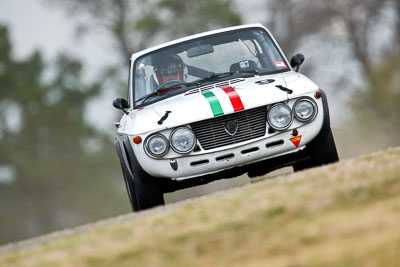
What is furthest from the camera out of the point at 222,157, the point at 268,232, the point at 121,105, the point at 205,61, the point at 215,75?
the point at 121,105

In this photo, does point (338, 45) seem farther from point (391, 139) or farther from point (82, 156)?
point (82, 156)

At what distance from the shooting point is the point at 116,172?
57.7 metres

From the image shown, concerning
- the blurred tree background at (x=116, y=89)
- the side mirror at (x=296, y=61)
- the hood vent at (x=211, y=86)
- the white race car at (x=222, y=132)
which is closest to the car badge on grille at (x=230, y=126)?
the white race car at (x=222, y=132)

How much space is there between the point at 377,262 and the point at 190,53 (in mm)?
5280

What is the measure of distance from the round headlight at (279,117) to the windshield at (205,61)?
1095 millimetres

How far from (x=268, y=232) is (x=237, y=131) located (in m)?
2.77

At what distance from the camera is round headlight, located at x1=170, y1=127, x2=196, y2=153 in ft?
26.6

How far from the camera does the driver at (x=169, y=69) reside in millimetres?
9430

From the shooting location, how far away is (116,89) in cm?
5028

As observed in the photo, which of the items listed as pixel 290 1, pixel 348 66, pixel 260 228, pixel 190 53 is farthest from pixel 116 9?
pixel 260 228

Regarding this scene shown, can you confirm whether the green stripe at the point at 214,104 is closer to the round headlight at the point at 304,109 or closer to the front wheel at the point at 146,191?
the round headlight at the point at 304,109

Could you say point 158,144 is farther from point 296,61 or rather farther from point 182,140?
point 296,61

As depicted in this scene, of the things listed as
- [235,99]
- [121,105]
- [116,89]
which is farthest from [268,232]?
[116,89]

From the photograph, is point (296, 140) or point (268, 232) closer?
point (268, 232)
